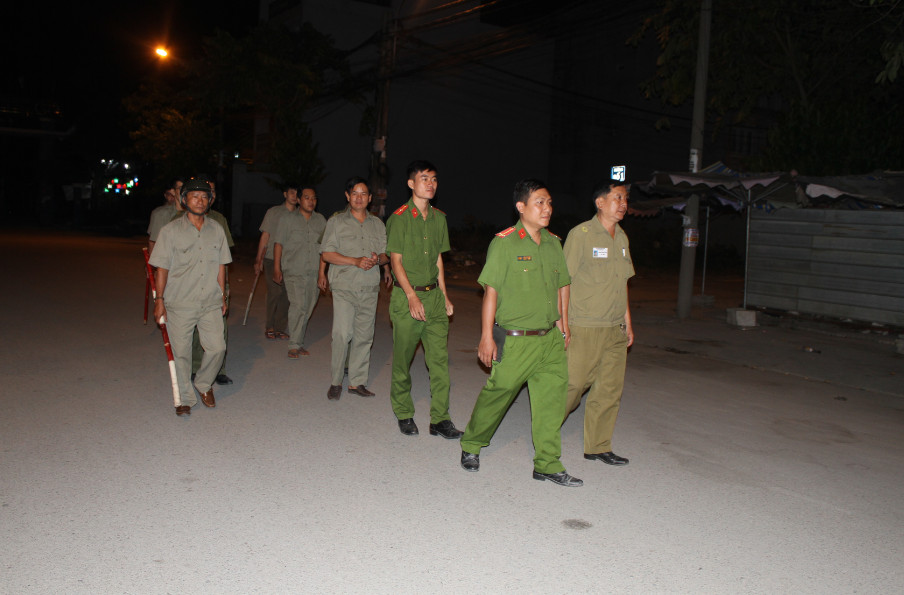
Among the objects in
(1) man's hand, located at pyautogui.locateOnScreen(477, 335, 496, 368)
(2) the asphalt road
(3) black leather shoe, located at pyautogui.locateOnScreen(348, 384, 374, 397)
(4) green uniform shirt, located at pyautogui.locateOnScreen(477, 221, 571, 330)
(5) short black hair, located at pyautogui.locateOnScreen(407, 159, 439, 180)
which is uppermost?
(5) short black hair, located at pyautogui.locateOnScreen(407, 159, 439, 180)

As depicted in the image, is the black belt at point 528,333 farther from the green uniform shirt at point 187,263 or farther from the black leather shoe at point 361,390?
the green uniform shirt at point 187,263

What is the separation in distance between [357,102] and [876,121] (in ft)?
62.5

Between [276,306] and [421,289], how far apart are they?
4833mm

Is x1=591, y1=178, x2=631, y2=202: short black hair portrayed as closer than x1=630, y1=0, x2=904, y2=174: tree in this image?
Yes

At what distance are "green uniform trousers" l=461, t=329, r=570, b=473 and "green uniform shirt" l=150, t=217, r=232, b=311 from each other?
2741 mm

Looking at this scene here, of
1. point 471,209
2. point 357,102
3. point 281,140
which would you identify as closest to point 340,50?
point 357,102

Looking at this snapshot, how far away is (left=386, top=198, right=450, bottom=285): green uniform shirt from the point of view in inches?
229

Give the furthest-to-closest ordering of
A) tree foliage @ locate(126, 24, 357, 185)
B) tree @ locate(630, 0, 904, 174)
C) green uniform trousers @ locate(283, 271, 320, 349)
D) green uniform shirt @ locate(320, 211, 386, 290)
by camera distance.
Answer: tree foliage @ locate(126, 24, 357, 185)
tree @ locate(630, 0, 904, 174)
green uniform trousers @ locate(283, 271, 320, 349)
green uniform shirt @ locate(320, 211, 386, 290)

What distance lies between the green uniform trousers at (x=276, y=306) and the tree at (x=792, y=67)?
10848mm

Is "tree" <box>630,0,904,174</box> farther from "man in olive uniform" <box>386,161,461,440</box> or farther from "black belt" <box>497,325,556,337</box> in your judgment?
"black belt" <box>497,325,556,337</box>

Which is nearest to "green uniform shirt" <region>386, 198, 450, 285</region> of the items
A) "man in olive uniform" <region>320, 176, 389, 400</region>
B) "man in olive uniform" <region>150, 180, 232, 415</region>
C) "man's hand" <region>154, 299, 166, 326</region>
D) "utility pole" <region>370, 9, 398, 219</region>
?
"man in olive uniform" <region>320, 176, 389, 400</region>

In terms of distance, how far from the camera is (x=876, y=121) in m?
16.0

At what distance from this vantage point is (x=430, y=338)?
19.2ft

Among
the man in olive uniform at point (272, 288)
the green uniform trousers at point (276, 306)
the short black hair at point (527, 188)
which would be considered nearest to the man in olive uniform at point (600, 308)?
the short black hair at point (527, 188)
